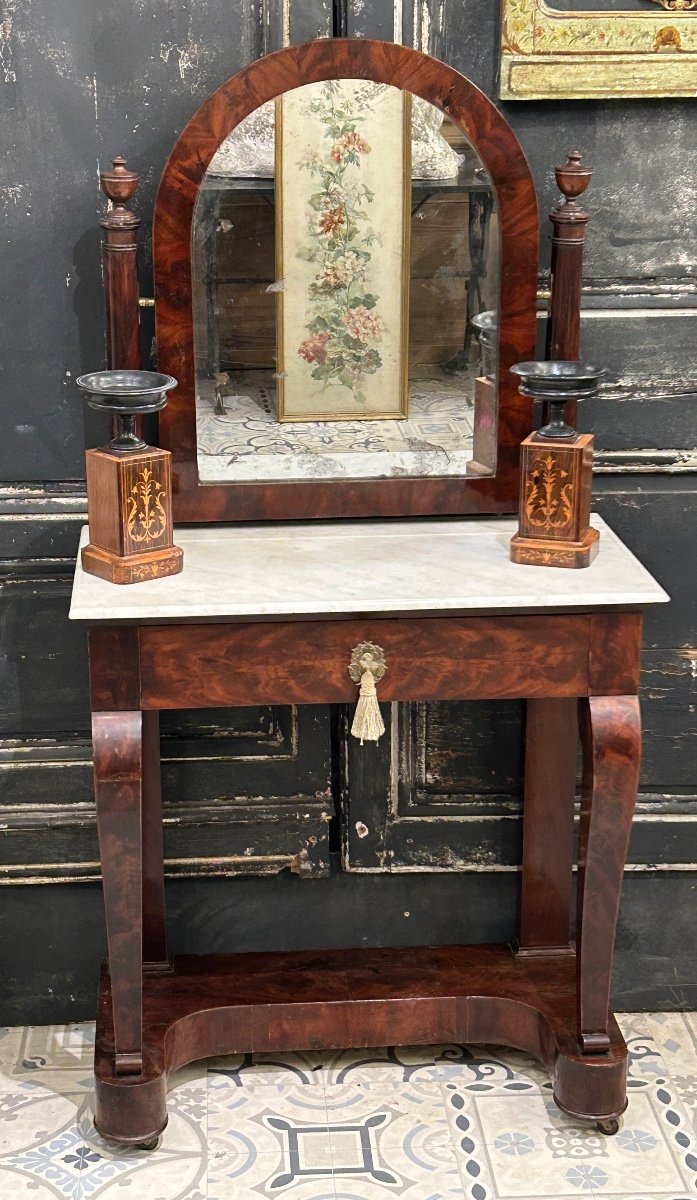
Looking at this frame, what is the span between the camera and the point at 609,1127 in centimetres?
286

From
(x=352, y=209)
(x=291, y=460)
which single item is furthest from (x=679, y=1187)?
(x=352, y=209)

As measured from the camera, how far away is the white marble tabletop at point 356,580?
8.10 feet

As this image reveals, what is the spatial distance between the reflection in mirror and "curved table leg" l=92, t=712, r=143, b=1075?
0.57 metres

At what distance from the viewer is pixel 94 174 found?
110 inches

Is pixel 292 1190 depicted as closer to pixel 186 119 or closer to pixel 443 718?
pixel 443 718

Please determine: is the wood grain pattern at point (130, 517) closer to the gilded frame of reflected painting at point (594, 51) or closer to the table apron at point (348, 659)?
the table apron at point (348, 659)

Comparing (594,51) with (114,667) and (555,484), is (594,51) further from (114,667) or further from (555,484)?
(114,667)

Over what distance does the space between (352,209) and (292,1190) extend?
70.1 inches

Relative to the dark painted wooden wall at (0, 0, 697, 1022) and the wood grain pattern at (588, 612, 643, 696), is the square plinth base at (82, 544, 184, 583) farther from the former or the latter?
the wood grain pattern at (588, 612, 643, 696)

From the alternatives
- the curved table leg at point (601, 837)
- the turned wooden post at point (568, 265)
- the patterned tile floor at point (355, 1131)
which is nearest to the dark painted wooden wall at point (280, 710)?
the turned wooden post at point (568, 265)

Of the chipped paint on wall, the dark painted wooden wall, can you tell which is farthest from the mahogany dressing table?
the chipped paint on wall

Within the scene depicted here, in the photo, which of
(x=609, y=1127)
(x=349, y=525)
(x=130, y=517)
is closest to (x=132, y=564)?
(x=130, y=517)

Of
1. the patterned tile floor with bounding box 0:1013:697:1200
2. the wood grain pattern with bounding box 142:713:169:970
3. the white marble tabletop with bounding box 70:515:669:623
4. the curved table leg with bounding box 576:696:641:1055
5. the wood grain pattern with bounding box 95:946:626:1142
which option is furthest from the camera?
the wood grain pattern with bounding box 142:713:169:970

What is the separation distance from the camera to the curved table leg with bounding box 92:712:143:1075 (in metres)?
2.53
